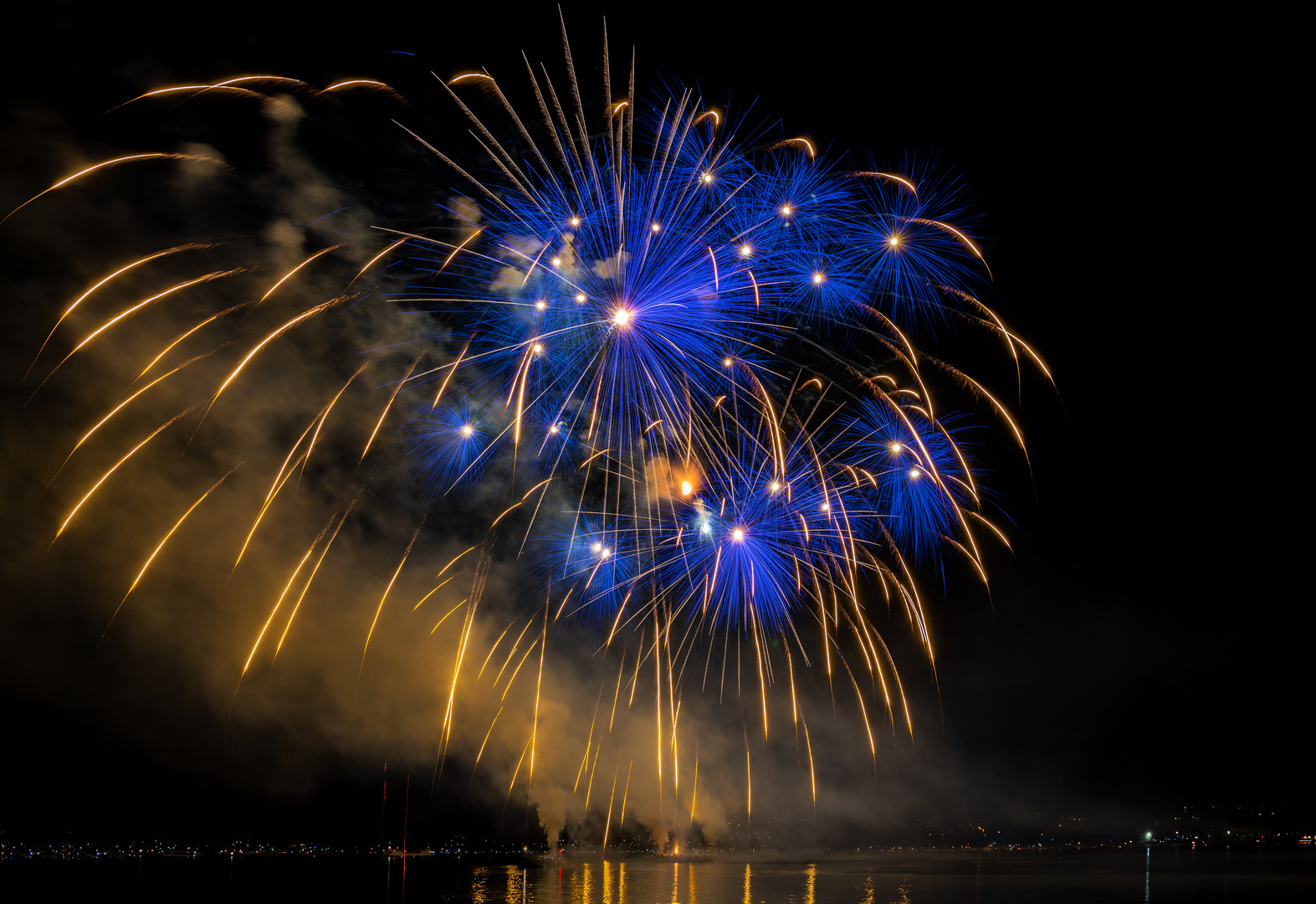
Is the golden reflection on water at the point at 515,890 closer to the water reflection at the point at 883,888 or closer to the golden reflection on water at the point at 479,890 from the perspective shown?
the water reflection at the point at 883,888

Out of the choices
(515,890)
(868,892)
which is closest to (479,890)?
(515,890)

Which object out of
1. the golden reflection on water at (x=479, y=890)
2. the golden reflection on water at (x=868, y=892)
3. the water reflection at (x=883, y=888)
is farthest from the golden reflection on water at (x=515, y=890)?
the golden reflection on water at (x=868, y=892)

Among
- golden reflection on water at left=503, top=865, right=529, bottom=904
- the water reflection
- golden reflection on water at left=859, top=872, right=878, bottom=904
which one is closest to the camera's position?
golden reflection on water at left=859, top=872, right=878, bottom=904

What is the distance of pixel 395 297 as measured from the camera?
17.5m

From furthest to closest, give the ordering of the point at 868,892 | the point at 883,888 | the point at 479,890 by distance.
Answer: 1. the point at 479,890
2. the point at 883,888
3. the point at 868,892

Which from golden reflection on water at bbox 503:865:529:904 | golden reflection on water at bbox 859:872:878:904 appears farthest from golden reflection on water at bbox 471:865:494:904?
golden reflection on water at bbox 859:872:878:904

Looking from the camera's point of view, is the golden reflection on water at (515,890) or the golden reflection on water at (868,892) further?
the golden reflection on water at (515,890)

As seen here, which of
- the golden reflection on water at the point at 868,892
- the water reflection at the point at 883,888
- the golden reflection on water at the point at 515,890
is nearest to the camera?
the golden reflection on water at the point at 868,892

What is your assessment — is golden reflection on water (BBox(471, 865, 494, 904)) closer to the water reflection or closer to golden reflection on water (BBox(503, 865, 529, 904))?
the water reflection

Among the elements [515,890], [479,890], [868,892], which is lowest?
[479,890]

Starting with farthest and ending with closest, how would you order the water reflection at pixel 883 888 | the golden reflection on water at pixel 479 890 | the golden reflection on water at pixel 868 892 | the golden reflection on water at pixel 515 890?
the golden reflection on water at pixel 479 890, the golden reflection on water at pixel 515 890, the water reflection at pixel 883 888, the golden reflection on water at pixel 868 892

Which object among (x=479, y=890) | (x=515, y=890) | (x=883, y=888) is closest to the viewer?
(x=883, y=888)

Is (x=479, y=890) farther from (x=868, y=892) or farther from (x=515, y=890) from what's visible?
(x=868, y=892)

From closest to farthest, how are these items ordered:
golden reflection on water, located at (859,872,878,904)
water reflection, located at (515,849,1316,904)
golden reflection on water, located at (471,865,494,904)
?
golden reflection on water, located at (859,872,878,904) < water reflection, located at (515,849,1316,904) < golden reflection on water, located at (471,865,494,904)
